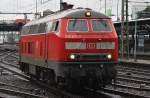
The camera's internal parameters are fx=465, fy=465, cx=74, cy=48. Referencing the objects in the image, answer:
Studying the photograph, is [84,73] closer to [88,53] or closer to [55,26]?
[88,53]

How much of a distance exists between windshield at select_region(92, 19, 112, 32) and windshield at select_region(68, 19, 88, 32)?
0.28 meters

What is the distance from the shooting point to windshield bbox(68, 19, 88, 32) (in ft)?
48.1

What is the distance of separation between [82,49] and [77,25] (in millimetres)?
974

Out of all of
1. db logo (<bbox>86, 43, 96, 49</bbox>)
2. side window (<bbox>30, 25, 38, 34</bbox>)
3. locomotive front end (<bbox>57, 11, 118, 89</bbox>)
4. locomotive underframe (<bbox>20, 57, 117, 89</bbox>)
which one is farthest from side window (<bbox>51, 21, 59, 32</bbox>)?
side window (<bbox>30, 25, 38, 34</bbox>)

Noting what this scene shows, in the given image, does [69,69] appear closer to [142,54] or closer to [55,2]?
[142,54]

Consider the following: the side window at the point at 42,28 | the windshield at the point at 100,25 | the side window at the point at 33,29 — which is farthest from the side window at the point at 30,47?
the windshield at the point at 100,25

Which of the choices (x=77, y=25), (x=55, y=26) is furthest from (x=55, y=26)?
(x=77, y=25)

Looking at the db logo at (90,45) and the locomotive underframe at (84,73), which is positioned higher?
the db logo at (90,45)

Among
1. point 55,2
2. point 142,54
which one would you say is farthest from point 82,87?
point 55,2

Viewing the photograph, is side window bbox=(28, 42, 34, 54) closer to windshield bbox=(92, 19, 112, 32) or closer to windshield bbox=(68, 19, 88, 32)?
windshield bbox=(68, 19, 88, 32)

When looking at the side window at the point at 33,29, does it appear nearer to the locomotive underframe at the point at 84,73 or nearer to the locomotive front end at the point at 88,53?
the locomotive underframe at the point at 84,73

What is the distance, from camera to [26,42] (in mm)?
20453

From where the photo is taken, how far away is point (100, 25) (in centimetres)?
1498

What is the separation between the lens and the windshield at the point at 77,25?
48.1 feet
